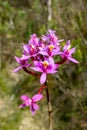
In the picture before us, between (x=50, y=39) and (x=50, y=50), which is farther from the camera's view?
(x=50, y=39)

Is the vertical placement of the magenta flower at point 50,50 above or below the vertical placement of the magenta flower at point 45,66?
above

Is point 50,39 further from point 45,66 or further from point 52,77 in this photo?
point 52,77

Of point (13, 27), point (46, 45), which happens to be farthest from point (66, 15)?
point (46, 45)

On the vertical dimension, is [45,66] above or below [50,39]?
below

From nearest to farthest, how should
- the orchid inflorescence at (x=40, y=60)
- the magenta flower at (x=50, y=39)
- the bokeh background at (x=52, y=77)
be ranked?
the orchid inflorescence at (x=40, y=60)
the magenta flower at (x=50, y=39)
the bokeh background at (x=52, y=77)

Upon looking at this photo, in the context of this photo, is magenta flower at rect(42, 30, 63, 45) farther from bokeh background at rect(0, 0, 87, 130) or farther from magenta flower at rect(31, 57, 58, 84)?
bokeh background at rect(0, 0, 87, 130)

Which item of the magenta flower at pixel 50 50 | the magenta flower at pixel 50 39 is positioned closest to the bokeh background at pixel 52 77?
the magenta flower at pixel 50 39

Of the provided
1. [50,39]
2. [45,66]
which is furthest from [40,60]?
[50,39]

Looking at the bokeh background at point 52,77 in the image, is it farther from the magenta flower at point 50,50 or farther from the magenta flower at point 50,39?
the magenta flower at point 50,50

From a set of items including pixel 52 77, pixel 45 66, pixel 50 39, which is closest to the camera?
pixel 45 66

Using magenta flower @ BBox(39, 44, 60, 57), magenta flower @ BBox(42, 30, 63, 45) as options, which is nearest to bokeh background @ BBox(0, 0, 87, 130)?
magenta flower @ BBox(42, 30, 63, 45)
